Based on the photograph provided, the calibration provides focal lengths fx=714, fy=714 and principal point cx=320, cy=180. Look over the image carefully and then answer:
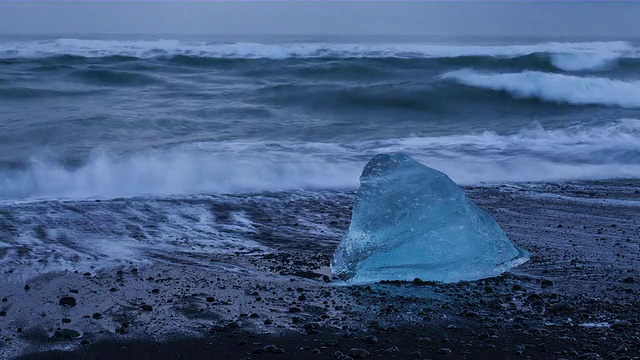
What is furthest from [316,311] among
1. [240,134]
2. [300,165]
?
Answer: [240,134]

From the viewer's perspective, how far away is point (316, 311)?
410cm

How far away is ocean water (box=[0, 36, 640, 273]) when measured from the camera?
20.6 feet

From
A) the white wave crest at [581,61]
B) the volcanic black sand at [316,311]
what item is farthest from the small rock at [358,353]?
the white wave crest at [581,61]

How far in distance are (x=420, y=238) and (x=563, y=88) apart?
14404 millimetres

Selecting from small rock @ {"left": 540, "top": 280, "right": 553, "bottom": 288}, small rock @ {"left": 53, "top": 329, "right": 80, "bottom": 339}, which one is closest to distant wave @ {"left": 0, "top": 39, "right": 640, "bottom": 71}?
small rock @ {"left": 540, "top": 280, "right": 553, "bottom": 288}

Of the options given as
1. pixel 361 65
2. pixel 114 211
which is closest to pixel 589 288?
pixel 114 211

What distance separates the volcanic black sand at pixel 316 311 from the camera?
11.8 feet

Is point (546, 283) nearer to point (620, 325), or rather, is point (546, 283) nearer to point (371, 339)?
point (620, 325)

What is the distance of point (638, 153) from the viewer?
9922mm

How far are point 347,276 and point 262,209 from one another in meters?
2.29

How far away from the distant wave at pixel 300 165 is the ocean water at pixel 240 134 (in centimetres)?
3

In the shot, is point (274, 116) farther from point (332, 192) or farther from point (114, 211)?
point (114, 211)

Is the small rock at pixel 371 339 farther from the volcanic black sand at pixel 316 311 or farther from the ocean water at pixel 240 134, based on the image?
the ocean water at pixel 240 134

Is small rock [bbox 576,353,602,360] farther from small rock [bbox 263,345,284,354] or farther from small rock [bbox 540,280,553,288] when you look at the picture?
small rock [bbox 263,345,284,354]
